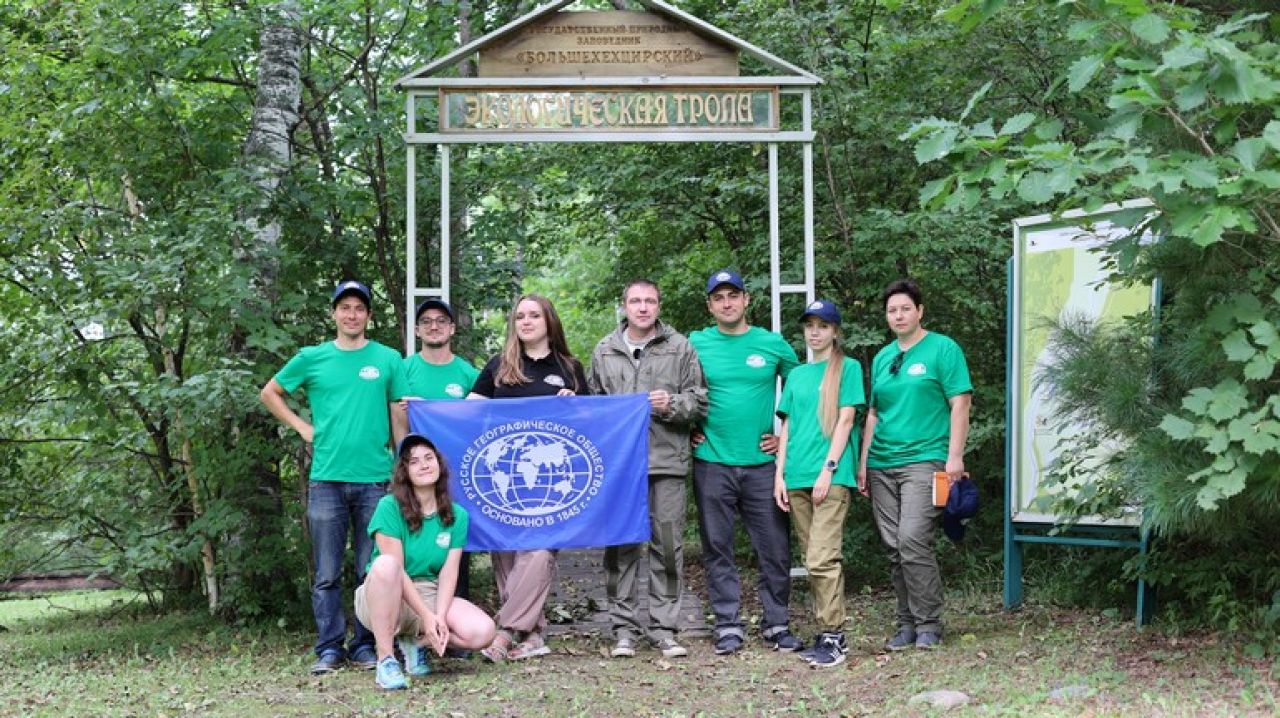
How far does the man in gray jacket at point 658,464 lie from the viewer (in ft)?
21.8

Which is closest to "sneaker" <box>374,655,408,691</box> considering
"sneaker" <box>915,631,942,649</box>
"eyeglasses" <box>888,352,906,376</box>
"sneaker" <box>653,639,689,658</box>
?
"sneaker" <box>653,639,689,658</box>

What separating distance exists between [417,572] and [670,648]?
141cm

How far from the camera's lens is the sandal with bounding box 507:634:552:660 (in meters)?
6.50

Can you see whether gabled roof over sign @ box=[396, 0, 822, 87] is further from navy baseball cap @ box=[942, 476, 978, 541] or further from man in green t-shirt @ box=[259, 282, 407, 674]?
navy baseball cap @ box=[942, 476, 978, 541]

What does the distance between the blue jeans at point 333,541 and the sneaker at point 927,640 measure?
2.91 m

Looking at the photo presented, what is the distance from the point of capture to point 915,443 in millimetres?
6570

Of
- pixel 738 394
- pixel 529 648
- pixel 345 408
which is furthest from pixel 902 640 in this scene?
pixel 345 408

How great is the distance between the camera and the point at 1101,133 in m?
5.08

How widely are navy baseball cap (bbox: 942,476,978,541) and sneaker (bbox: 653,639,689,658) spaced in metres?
1.54

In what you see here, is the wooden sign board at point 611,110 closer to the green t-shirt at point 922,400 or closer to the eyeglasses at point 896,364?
the eyeglasses at point 896,364

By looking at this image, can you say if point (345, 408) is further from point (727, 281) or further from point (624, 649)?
point (727, 281)


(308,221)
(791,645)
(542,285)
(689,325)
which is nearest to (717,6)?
(689,325)

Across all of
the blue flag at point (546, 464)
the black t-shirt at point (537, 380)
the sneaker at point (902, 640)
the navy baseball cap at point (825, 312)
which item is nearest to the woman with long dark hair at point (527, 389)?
the black t-shirt at point (537, 380)

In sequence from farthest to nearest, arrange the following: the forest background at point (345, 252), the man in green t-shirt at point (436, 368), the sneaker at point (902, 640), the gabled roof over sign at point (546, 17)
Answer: the gabled roof over sign at point (546, 17)
the man in green t-shirt at point (436, 368)
the sneaker at point (902, 640)
the forest background at point (345, 252)
